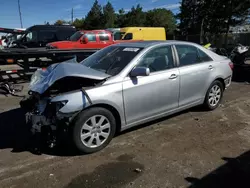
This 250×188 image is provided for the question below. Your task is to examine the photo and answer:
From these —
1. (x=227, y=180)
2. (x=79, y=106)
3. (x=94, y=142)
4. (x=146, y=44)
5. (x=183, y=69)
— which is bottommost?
(x=227, y=180)

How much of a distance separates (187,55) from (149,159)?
2367 millimetres

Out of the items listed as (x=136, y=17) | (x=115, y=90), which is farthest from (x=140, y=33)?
(x=136, y=17)

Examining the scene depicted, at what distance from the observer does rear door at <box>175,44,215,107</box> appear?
4918 mm

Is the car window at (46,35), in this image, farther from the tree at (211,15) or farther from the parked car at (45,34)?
the tree at (211,15)

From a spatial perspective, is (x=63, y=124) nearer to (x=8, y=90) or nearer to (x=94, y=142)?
(x=94, y=142)

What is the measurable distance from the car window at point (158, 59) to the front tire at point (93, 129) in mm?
1062

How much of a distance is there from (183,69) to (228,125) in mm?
1353

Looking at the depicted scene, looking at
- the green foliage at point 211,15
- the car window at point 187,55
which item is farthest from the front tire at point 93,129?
the green foliage at point 211,15

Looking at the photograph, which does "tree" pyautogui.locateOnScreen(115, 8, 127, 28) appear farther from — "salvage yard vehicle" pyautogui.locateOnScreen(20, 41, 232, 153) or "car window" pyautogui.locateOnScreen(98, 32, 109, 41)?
"salvage yard vehicle" pyautogui.locateOnScreen(20, 41, 232, 153)

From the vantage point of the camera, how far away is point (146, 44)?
15.5ft

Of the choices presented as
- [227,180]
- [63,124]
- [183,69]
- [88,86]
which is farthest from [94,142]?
[183,69]

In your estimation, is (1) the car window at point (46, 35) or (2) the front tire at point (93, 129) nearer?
(2) the front tire at point (93, 129)

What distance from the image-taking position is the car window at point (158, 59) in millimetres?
4461

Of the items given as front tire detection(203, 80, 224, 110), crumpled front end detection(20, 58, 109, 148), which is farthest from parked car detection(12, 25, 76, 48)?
crumpled front end detection(20, 58, 109, 148)
